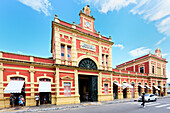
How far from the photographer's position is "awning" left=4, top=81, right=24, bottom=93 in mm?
11508

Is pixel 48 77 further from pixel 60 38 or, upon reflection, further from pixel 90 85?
pixel 90 85

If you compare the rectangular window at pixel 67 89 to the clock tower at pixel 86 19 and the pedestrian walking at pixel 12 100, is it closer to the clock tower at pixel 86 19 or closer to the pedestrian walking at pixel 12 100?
the pedestrian walking at pixel 12 100

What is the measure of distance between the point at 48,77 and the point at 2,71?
16.9 feet

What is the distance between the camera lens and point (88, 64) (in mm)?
18031

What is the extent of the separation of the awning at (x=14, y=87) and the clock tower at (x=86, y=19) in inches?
500

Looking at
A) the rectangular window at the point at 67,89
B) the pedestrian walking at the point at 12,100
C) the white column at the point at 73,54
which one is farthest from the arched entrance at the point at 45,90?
the white column at the point at 73,54

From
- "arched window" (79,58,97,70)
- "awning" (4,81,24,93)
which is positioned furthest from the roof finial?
"awning" (4,81,24,93)

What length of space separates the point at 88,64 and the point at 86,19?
Result: 26.5ft

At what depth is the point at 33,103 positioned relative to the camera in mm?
13250

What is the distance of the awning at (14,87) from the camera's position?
11508mm

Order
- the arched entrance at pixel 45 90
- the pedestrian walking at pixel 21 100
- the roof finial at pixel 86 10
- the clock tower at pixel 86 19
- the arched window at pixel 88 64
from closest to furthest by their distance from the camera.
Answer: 1. the pedestrian walking at pixel 21 100
2. the arched entrance at pixel 45 90
3. the arched window at pixel 88 64
4. the clock tower at pixel 86 19
5. the roof finial at pixel 86 10

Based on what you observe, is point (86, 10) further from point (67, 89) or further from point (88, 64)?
point (67, 89)

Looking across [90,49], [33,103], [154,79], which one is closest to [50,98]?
[33,103]

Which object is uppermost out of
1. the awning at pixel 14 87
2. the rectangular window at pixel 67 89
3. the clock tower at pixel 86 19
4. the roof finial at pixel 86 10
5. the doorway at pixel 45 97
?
the roof finial at pixel 86 10
